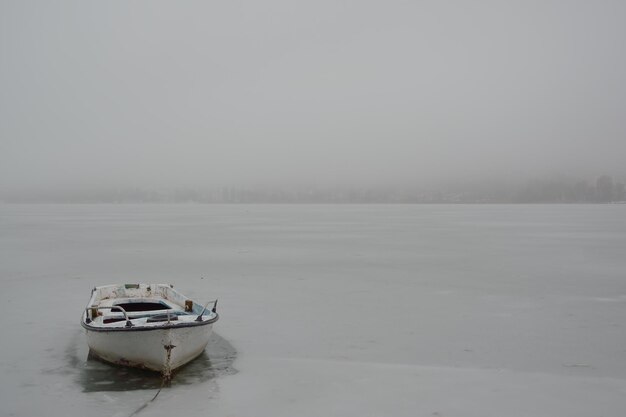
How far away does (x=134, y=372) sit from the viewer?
9.04m

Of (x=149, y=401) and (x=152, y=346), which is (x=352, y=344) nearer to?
Result: (x=152, y=346)

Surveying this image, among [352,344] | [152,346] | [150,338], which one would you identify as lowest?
[352,344]

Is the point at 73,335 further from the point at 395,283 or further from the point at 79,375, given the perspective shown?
the point at 395,283

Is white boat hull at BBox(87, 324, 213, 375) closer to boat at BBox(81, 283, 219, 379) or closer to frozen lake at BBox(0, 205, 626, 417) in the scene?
boat at BBox(81, 283, 219, 379)

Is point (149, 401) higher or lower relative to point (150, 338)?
lower

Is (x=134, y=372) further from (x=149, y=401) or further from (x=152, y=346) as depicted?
(x=149, y=401)

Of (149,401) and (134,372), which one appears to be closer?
(149,401)

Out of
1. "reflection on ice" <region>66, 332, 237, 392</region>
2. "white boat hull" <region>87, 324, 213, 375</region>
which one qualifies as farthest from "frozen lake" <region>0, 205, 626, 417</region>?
"white boat hull" <region>87, 324, 213, 375</region>

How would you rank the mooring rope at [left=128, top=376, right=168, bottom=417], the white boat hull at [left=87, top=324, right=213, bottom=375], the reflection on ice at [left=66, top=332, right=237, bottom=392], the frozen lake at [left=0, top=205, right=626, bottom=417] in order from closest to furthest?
the mooring rope at [left=128, top=376, right=168, bottom=417], the frozen lake at [left=0, top=205, right=626, bottom=417], the reflection on ice at [left=66, top=332, right=237, bottom=392], the white boat hull at [left=87, top=324, right=213, bottom=375]

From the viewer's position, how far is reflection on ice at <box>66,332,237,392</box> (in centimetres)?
845

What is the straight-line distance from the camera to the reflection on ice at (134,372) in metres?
8.45

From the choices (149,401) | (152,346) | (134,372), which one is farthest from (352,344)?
(149,401)

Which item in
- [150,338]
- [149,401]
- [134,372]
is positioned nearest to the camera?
[149,401]

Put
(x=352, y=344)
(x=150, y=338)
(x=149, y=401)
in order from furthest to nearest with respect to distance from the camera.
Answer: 1. (x=352, y=344)
2. (x=150, y=338)
3. (x=149, y=401)
